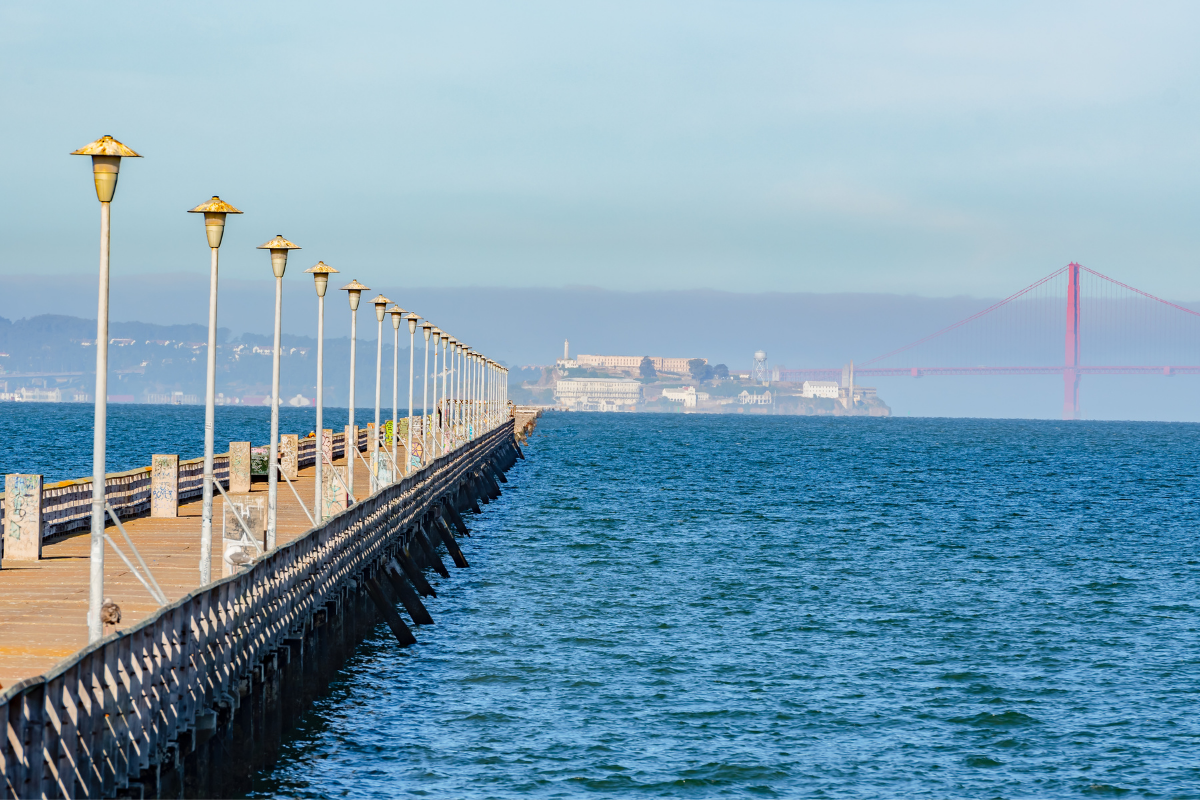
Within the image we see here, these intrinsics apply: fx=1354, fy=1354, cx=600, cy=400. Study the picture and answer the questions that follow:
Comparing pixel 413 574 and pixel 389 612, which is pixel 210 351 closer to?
pixel 389 612

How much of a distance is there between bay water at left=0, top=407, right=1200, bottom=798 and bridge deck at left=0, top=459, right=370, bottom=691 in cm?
276

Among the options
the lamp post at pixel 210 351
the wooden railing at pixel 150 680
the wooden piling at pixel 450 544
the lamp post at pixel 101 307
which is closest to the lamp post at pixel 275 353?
the wooden railing at pixel 150 680

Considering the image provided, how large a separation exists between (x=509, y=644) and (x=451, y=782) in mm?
9002

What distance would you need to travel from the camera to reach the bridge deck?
14.2 m

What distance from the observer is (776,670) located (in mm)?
24359

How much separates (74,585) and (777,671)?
12004 mm

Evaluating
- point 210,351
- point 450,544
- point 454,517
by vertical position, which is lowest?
point 450,544

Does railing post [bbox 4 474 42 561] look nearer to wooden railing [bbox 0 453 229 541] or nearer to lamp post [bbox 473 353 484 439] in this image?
wooden railing [bbox 0 453 229 541]

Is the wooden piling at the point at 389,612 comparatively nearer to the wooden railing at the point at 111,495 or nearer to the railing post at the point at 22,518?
the wooden railing at the point at 111,495

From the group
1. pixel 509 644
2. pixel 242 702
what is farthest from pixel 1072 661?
pixel 242 702

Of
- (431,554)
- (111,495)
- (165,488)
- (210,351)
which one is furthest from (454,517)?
(210,351)

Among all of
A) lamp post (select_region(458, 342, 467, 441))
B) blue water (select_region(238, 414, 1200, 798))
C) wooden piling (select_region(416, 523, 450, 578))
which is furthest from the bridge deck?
lamp post (select_region(458, 342, 467, 441))

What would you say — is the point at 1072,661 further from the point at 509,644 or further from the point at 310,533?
the point at 310,533

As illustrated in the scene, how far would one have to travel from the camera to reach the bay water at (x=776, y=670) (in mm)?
17828
